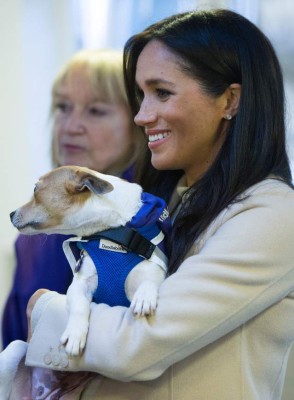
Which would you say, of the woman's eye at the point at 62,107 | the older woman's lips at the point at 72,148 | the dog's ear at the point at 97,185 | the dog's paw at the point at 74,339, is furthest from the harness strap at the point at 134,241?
the woman's eye at the point at 62,107

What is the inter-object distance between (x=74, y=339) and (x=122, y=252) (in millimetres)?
232

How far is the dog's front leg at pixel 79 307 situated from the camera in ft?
4.15

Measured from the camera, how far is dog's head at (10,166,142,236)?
1.46 m

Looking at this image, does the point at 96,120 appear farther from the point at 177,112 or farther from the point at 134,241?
the point at 134,241

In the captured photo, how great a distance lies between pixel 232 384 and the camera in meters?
1.30

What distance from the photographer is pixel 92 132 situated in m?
2.19

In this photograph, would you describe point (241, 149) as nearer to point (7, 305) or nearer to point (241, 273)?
point (241, 273)

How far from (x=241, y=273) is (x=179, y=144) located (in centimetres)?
42

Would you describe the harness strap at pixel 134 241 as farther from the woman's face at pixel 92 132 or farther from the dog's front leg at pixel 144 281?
the woman's face at pixel 92 132

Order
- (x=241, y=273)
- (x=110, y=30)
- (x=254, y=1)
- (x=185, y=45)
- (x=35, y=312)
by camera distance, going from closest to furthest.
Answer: (x=241, y=273) < (x=35, y=312) < (x=185, y=45) < (x=254, y=1) < (x=110, y=30)

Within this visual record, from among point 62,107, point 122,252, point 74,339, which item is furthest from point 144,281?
point 62,107

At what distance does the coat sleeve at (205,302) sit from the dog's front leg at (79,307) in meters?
0.02

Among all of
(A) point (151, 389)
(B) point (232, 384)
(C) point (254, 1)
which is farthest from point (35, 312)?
(C) point (254, 1)

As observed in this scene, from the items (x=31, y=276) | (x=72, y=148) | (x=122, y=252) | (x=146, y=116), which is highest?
(x=146, y=116)
